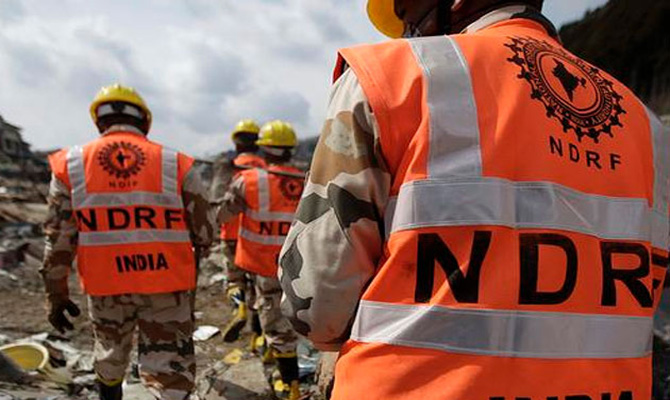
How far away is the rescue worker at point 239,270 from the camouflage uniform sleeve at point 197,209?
220 centimetres

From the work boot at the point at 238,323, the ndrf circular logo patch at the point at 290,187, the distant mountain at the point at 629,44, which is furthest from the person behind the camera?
the distant mountain at the point at 629,44

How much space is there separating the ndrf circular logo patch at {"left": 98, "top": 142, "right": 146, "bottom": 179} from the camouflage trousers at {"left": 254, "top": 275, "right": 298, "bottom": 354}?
1729mm

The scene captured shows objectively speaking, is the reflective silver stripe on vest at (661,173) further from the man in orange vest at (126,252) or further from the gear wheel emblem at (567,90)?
the man in orange vest at (126,252)

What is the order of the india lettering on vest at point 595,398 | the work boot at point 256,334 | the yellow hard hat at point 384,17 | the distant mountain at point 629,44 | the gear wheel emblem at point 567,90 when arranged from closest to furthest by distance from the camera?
the india lettering on vest at point 595,398, the gear wheel emblem at point 567,90, the yellow hard hat at point 384,17, the work boot at point 256,334, the distant mountain at point 629,44

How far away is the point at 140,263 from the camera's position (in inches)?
120

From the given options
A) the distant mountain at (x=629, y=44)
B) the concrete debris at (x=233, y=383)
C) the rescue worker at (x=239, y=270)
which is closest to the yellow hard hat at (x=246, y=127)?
the rescue worker at (x=239, y=270)

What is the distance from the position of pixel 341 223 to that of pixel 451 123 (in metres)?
0.31

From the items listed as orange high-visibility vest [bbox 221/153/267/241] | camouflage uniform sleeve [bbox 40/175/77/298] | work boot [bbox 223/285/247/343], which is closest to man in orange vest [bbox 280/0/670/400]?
camouflage uniform sleeve [bbox 40/175/77/298]

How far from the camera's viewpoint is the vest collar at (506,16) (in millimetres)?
1258

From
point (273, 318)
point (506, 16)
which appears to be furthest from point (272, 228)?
point (506, 16)

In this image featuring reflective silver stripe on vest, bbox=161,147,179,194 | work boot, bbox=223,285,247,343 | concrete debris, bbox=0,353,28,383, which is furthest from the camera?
work boot, bbox=223,285,247,343

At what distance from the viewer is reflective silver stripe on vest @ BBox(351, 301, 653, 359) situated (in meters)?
1.00

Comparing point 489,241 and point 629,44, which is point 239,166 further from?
point 629,44

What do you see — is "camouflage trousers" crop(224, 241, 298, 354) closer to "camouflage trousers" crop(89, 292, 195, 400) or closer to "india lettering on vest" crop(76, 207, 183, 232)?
"camouflage trousers" crop(89, 292, 195, 400)
